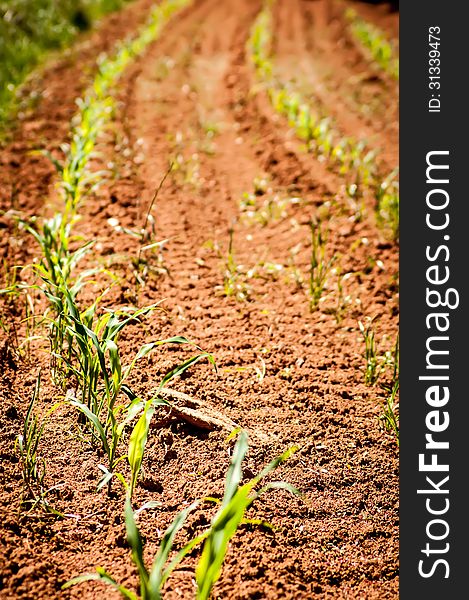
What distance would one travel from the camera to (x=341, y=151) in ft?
15.9

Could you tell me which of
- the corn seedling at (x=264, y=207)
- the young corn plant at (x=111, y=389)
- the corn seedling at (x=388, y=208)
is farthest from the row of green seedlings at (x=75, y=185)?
the corn seedling at (x=388, y=208)

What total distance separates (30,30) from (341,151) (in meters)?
4.72

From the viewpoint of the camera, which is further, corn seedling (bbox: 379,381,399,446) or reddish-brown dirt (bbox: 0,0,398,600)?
corn seedling (bbox: 379,381,399,446)

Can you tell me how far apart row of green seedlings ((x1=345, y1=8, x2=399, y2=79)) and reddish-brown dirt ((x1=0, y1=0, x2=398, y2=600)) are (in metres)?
2.28

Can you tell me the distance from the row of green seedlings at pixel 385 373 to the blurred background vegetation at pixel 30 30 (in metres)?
3.76

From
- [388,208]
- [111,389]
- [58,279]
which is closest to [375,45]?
[388,208]

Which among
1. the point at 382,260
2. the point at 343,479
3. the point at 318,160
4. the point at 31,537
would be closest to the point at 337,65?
the point at 318,160

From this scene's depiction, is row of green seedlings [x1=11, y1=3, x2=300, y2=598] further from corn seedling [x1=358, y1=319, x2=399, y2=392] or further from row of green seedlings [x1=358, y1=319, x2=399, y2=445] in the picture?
corn seedling [x1=358, y1=319, x2=399, y2=392]

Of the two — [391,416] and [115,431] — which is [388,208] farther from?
[115,431]

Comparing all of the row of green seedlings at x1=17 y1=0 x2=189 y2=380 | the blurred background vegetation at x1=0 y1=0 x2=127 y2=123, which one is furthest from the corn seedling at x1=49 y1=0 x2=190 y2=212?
the blurred background vegetation at x1=0 y1=0 x2=127 y2=123

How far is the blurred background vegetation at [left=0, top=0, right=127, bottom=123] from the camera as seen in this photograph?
5.95 meters

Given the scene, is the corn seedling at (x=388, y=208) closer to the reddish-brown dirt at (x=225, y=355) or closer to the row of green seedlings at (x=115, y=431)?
the reddish-brown dirt at (x=225, y=355)

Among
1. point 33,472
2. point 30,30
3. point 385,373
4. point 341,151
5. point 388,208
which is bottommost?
point 33,472

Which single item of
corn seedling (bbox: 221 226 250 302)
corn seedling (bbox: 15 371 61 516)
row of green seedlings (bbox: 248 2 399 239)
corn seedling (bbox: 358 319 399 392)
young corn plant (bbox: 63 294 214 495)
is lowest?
corn seedling (bbox: 15 371 61 516)
